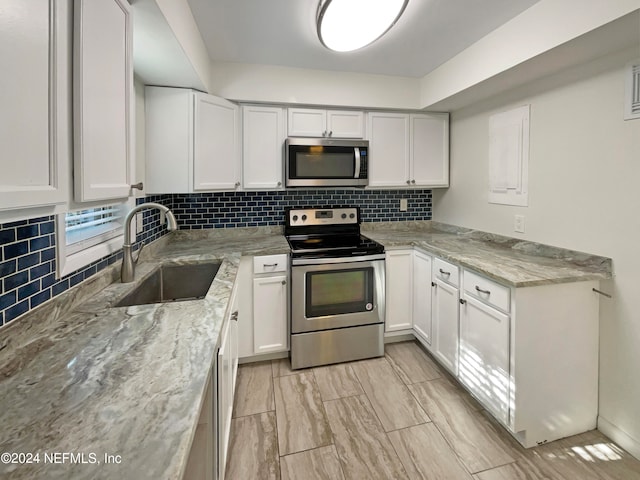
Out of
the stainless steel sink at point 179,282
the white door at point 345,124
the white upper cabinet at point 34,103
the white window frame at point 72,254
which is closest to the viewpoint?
the white upper cabinet at point 34,103

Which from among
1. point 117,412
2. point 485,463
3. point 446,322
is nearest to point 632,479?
point 485,463

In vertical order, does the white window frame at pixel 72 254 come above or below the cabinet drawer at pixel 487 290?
above

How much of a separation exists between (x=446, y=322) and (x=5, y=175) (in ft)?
7.65

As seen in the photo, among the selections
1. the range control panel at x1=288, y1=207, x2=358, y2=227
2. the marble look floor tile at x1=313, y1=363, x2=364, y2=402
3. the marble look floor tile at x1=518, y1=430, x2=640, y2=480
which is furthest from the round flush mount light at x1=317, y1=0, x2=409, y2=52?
the marble look floor tile at x1=518, y1=430, x2=640, y2=480

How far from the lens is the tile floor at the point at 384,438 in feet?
4.90

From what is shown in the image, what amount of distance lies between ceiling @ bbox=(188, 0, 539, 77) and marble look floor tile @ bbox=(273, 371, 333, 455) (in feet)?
7.23

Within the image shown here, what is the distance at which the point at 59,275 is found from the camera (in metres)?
1.16

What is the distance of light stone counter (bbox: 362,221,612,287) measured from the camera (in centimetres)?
162

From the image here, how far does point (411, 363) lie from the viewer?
2424mm

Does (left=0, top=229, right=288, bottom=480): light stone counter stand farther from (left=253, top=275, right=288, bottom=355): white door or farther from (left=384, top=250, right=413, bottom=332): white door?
(left=384, top=250, right=413, bottom=332): white door

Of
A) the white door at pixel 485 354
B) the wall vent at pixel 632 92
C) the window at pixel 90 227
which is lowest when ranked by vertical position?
the white door at pixel 485 354

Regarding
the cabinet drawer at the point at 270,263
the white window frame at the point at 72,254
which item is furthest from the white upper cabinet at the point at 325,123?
the white window frame at the point at 72,254

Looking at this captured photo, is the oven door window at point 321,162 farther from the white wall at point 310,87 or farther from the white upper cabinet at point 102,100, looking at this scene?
the white upper cabinet at point 102,100

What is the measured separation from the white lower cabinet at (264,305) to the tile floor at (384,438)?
0.23m
